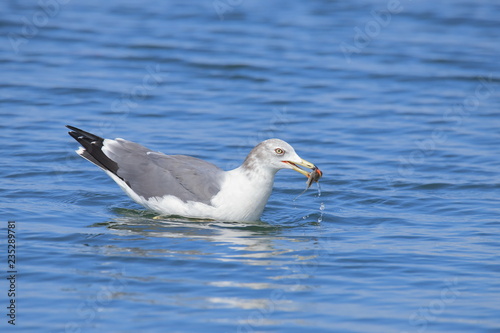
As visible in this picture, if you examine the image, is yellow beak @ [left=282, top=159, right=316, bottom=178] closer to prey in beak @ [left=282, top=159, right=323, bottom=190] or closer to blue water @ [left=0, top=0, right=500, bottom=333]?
prey in beak @ [left=282, top=159, right=323, bottom=190]

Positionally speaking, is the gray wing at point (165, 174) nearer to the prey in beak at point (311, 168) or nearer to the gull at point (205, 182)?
the gull at point (205, 182)

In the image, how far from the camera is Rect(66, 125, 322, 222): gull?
32.5ft

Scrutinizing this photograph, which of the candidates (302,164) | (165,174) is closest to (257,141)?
(165,174)

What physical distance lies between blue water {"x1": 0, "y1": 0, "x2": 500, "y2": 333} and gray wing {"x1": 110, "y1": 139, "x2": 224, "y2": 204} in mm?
363

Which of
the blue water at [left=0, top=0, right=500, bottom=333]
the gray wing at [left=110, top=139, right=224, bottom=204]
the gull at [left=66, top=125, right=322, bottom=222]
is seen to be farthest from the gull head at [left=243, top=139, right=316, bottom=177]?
the blue water at [left=0, top=0, right=500, bottom=333]

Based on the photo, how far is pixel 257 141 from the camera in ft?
45.3

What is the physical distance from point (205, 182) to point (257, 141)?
391 cm

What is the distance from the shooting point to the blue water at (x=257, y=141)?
7.61m

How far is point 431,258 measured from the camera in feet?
29.1

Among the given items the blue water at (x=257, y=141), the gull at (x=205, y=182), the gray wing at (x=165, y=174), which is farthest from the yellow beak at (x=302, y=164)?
the gray wing at (x=165, y=174)

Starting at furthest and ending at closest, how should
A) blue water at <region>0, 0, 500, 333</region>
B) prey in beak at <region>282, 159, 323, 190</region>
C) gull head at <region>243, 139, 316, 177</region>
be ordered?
gull head at <region>243, 139, 316, 177</region>
prey in beak at <region>282, 159, 323, 190</region>
blue water at <region>0, 0, 500, 333</region>

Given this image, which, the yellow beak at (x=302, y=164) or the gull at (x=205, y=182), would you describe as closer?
the yellow beak at (x=302, y=164)

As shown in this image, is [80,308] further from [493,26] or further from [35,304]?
[493,26]

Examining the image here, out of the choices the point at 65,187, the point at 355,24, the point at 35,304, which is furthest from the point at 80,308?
the point at 355,24
